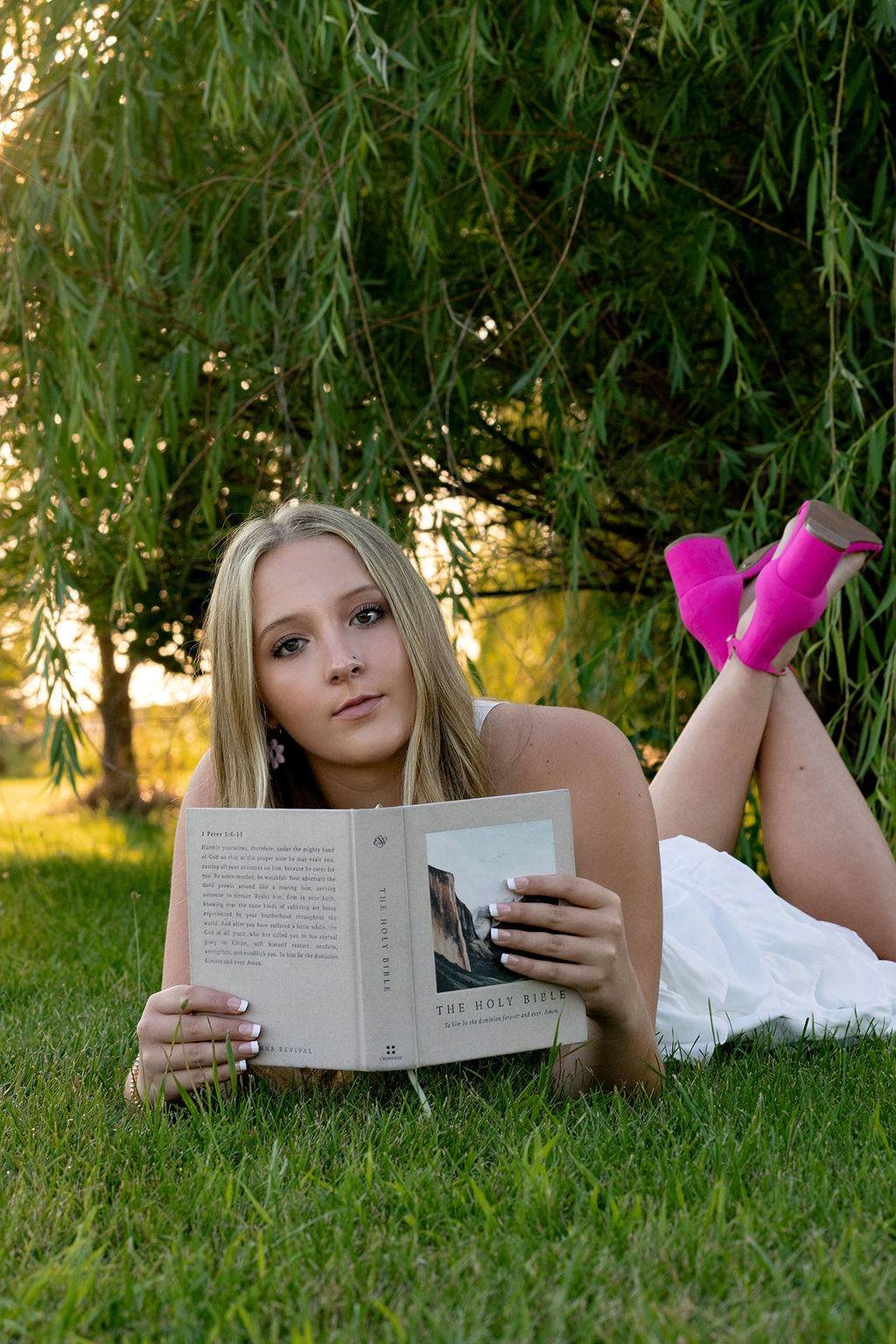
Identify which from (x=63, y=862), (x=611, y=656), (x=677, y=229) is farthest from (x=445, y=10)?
(x=63, y=862)

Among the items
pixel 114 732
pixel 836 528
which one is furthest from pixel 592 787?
pixel 114 732

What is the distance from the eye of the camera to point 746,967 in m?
2.13

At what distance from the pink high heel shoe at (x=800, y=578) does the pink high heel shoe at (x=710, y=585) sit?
11cm

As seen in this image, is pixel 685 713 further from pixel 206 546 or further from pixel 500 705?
pixel 500 705

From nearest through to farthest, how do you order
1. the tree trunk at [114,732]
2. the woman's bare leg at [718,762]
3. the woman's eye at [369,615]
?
the woman's eye at [369,615]
the woman's bare leg at [718,762]
the tree trunk at [114,732]

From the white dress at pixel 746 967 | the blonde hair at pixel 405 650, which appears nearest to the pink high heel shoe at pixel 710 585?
the white dress at pixel 746 967

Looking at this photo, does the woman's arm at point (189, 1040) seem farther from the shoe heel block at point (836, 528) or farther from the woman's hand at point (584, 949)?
the shoe heel block at point (836, 528)

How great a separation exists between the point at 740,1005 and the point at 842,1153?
26.6 inches

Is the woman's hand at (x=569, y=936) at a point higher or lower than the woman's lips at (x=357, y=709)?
lower

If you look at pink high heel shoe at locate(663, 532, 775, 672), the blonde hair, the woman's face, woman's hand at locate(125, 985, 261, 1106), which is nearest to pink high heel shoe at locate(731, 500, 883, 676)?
pink high heel shoe at locate(663, 532, 775, 672)

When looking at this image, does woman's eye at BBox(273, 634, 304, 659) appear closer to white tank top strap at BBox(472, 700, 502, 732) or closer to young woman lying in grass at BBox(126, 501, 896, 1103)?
young woman lying in grass at BBox(126, 501, 896, 1103)

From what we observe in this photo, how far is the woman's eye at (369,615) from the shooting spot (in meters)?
1.67

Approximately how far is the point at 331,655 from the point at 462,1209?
2.33ft

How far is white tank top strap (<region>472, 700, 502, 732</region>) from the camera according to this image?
1797 millimetres
